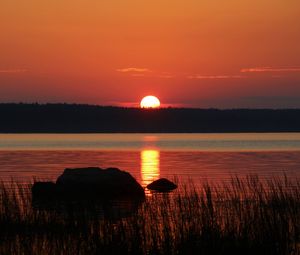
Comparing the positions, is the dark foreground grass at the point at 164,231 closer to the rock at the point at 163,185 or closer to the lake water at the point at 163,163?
the lake water at the point at 163,163

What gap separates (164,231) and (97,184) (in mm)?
11962

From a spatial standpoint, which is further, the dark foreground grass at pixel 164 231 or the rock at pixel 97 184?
the rock at pixel 97 184

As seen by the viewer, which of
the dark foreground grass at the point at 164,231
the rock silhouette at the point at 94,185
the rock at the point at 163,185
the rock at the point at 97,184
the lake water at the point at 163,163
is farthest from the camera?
the lake water at the point at 163,163

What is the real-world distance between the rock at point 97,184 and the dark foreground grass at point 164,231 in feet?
25.5

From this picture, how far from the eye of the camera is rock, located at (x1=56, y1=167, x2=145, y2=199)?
979 inches

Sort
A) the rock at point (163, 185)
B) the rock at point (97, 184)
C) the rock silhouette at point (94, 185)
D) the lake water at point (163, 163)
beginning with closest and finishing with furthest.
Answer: the rock silhouette at point (94, 185) → the rock at point (97, 184) → the rock at point (163, 185) → the lake water at point (163, 163)

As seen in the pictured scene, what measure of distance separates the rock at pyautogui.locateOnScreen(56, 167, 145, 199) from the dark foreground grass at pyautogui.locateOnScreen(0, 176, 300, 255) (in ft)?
25.5

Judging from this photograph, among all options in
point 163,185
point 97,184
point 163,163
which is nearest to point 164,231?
point 97,184

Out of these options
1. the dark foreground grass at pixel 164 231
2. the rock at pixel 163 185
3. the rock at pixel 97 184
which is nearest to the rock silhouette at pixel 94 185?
the rock at pixel 97 184

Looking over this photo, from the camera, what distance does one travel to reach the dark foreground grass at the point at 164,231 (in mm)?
13406

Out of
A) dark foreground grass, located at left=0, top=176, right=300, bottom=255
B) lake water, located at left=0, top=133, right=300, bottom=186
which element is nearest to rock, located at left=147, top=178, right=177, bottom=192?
lake water, located at left=0, top=133, right=300, bottom=186

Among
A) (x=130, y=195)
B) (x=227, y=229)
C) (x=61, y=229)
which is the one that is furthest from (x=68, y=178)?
(x=227, y=229)

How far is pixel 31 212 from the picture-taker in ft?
56.0

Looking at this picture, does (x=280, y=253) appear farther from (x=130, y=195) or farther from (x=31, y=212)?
(x=130, y=195)
